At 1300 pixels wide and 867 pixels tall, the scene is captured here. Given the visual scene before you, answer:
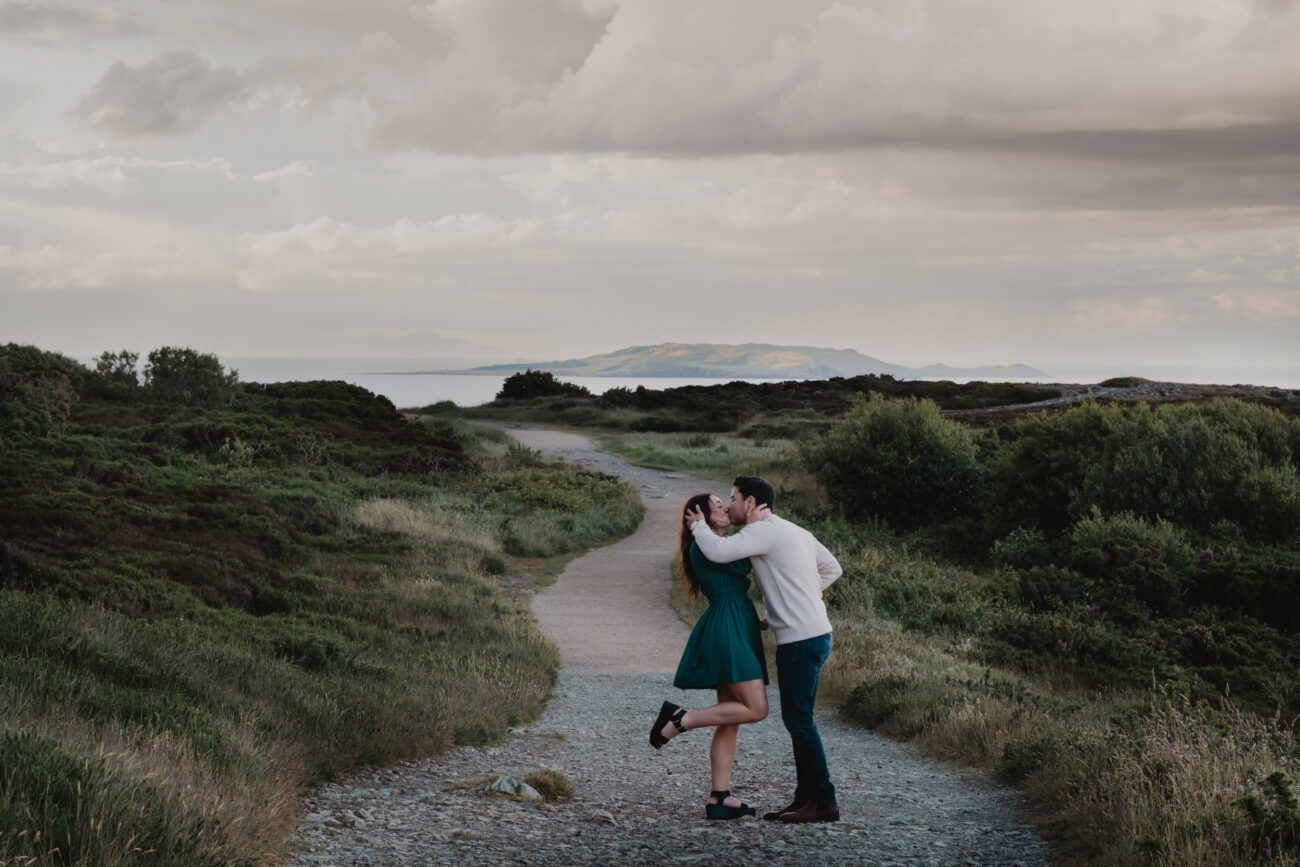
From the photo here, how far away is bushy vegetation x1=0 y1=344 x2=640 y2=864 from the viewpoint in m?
4.25

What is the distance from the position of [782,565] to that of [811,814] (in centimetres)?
136

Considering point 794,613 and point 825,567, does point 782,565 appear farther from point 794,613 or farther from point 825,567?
point 825,567

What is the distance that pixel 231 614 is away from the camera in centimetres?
1039

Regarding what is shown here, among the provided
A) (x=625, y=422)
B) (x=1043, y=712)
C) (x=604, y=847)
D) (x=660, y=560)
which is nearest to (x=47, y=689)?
(x=604, y=847)

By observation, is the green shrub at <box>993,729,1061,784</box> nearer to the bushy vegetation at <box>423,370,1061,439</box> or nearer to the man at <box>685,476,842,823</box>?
the man at <box>685,476,842,823</box>

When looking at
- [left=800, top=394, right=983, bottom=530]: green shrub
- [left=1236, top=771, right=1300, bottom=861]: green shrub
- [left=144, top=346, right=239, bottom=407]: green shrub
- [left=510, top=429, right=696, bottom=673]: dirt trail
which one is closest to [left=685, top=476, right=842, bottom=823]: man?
[left=1236, top=771, right=1300, bottom=861]: green shrub

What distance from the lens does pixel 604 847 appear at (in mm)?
5359

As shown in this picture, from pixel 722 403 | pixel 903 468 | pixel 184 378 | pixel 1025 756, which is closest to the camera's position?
pixel 1025 756

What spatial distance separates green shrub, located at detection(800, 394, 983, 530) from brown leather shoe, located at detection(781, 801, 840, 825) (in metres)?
18.8

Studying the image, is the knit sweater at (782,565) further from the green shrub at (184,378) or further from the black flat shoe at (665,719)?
the green shrub at (184,378)

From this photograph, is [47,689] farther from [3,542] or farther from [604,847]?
[3,542]

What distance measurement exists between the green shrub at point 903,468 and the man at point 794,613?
1876 centimetres

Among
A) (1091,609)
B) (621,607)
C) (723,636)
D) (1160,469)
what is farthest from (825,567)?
(1160,469)

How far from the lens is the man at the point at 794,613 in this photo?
18.5 ft
